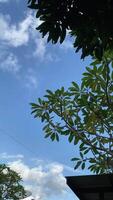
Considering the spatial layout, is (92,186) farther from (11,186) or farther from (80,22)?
(11,186)

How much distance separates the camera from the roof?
6129 millimetres

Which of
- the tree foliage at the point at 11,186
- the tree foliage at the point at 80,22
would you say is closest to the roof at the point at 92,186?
the tree foliage at the point at 80,22

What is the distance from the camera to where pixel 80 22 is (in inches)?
159

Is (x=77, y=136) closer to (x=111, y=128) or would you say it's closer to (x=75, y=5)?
(x=111, y=128)

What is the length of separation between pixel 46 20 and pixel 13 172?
4837cm

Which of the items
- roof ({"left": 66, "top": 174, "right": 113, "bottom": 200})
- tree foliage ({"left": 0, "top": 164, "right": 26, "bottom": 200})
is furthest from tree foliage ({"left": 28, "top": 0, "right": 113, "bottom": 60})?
tree foliage ({"left": 0, "top": 164, "right": 26, "bottom": 200})

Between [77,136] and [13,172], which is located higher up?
[13,172]

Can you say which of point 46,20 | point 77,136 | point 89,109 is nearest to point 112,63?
point 89,109

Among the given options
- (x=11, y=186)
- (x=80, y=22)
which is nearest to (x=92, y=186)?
(x=80, y=22)

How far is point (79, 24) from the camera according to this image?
160 inches

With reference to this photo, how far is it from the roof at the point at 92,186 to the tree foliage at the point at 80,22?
7.94 feet

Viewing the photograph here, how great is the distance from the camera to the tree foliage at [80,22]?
397cm

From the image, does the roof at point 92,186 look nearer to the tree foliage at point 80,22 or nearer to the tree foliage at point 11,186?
the tree foliage at point 80,22

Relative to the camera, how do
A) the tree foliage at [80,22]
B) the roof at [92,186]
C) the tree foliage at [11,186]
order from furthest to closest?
the tree foliage at [11,186] < the roof at [92,186] < the tree foliage at [80,22]
